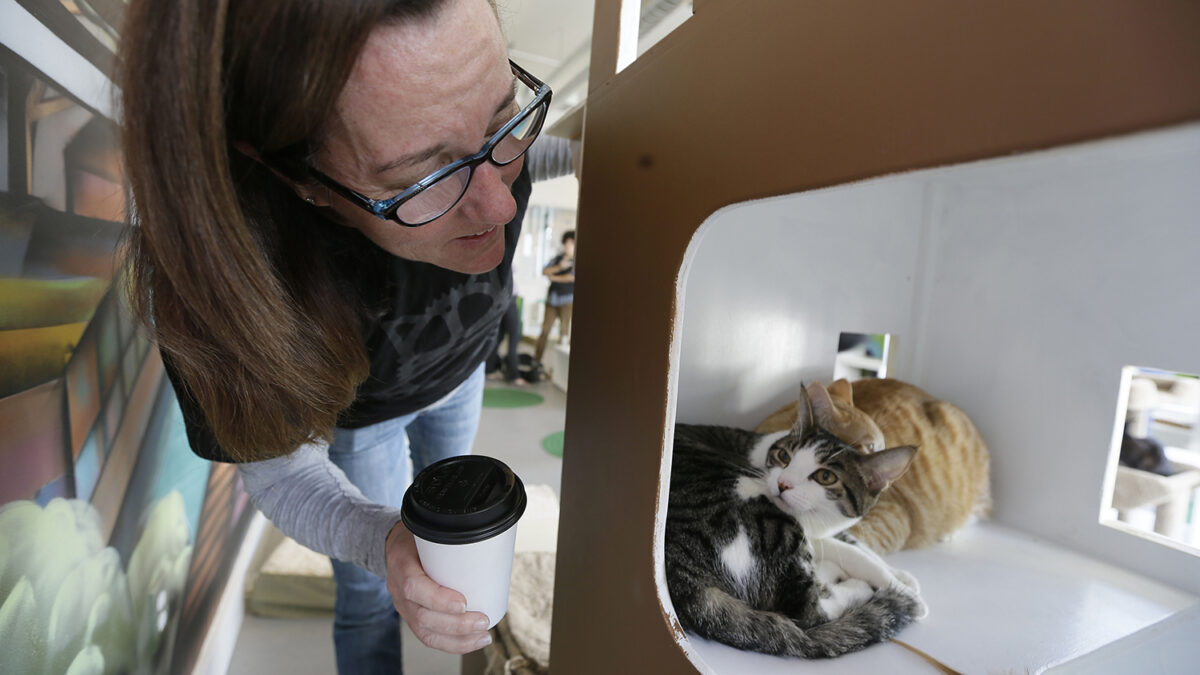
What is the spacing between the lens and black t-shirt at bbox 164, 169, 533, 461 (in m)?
0.63

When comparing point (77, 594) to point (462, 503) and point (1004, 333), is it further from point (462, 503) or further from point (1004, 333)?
point (1004, 333)

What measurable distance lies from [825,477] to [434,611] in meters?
0.48

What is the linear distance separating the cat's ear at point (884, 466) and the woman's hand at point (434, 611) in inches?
19.1

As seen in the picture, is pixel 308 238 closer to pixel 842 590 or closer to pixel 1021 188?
pixel 842 590

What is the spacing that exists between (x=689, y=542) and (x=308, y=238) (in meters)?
0.52

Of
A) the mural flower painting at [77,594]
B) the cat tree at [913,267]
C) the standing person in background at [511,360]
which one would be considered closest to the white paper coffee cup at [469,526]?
the cat tree at [913,267]

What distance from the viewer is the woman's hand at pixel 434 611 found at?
1.57ft

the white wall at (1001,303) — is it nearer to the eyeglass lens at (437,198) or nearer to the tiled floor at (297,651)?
the eyeglass lens at (437,198)

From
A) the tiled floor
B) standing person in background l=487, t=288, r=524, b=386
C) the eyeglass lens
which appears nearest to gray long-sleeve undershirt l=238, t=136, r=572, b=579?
the eyeglass lens

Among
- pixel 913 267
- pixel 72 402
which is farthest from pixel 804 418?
pixel 72 402

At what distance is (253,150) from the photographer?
1.45 ft

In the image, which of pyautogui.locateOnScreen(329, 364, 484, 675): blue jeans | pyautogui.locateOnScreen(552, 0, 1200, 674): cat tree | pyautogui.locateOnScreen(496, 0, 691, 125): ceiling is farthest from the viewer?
pyautogui.locateOnScreen(496, 0, 691, 125): ceiling

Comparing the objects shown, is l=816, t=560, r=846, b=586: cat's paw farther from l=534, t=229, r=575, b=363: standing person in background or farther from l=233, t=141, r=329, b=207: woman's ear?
l=534, t=229, r=575, b=363: standing person in background

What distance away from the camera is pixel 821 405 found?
0.71 meters
